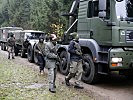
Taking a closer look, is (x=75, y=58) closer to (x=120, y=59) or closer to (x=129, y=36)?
(x=120, y=59)

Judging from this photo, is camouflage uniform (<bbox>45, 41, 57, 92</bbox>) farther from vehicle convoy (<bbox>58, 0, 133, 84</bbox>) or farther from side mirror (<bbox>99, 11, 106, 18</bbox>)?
side mirror (<bbox>99, 11, 106, 18</bbox>)

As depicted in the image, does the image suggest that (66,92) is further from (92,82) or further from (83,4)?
(83,4)

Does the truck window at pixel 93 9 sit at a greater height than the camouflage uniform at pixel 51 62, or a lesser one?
greater

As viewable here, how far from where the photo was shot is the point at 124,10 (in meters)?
10.3

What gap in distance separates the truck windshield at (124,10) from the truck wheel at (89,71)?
205 centimetres

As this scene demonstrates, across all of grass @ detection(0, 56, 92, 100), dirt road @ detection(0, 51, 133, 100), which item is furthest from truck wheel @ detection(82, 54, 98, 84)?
grass @ detection(0, 56, 92, 100)

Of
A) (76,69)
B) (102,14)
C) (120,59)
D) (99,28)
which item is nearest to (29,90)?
(76,69)

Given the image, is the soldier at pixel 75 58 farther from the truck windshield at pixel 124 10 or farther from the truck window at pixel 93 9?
the truck windshield at pixel 124 10

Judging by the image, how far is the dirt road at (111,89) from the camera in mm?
9678

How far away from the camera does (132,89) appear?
10.8 metres

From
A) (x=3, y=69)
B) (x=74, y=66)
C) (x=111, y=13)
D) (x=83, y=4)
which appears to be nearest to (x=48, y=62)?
Answer: (x=74, y=66)

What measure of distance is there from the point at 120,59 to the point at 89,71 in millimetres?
1577

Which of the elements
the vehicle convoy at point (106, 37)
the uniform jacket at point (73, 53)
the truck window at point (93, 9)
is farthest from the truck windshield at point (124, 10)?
the uniform jacket at point (73, 53)

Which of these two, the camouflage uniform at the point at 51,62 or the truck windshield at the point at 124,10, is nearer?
the camouflage uniform at the point at 51,62
